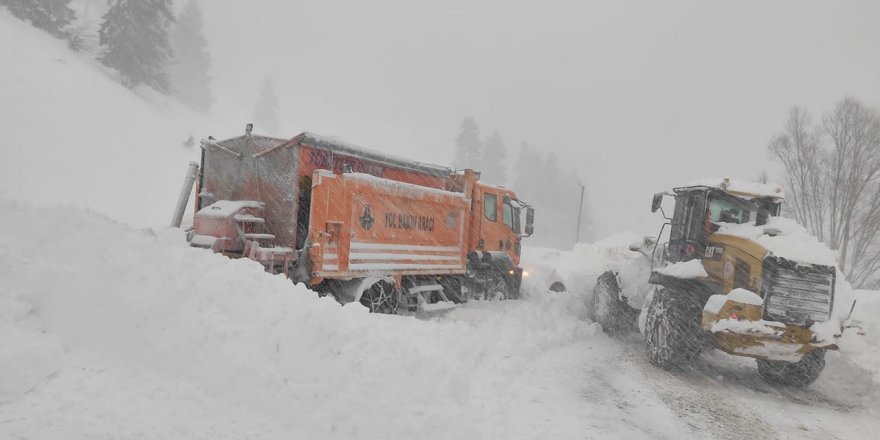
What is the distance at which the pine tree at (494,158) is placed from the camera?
55.7 m

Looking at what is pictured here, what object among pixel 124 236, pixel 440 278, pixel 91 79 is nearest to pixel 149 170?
pixel 91 79

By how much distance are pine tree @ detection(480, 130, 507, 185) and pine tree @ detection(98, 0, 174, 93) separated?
106 ft

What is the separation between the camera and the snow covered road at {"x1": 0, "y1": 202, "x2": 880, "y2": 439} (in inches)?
146

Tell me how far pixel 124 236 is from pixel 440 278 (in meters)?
6.46

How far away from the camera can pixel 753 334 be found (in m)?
6.73

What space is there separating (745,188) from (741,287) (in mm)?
2205

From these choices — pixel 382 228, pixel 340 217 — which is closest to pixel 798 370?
pixel 382 228

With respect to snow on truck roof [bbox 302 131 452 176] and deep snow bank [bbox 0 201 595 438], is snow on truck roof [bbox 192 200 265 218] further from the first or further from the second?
deep snow bank [bbox 0 201 595 438]

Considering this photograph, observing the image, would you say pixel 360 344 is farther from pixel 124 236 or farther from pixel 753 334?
pixel 753 334

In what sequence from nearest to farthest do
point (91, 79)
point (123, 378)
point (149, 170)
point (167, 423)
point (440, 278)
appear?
1. point (167, 423)
2. point (123, 378)
3. point (440, 278)
4. point (149, 170)
5. point (91, 79)

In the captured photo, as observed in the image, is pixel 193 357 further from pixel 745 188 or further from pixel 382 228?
pixel 745 188

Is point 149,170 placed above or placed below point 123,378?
above

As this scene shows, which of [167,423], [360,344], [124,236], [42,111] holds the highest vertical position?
[42,111]

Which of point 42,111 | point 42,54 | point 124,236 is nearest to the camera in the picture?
point 124,236
